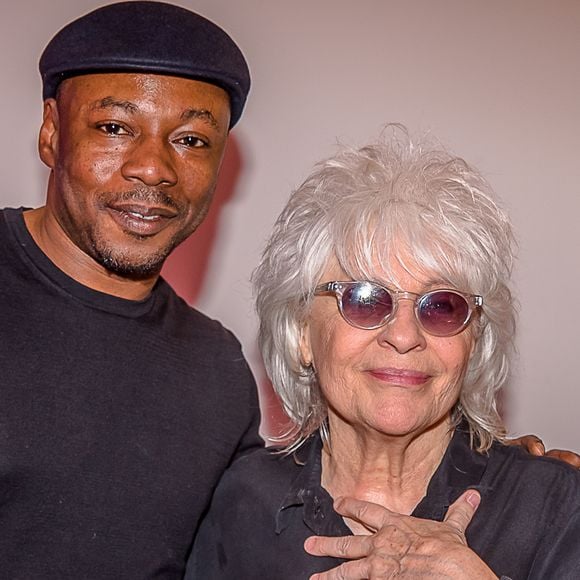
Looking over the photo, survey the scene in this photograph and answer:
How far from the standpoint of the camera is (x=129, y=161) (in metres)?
2.36

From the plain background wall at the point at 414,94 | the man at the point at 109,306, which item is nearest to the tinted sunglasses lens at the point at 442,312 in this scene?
the man at the point at 109,306

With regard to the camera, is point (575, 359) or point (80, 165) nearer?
point (80, 165)

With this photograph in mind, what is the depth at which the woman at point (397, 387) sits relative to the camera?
2.07 meters

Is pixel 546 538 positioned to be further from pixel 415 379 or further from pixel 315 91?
pixel 315 91

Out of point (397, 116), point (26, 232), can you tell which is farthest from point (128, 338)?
point (397, 116)

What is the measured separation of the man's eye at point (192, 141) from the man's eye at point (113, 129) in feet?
0.42

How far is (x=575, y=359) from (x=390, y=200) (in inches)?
56.2

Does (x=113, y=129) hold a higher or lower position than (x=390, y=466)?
higher

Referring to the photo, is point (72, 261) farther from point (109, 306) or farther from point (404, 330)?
point (404, 330)

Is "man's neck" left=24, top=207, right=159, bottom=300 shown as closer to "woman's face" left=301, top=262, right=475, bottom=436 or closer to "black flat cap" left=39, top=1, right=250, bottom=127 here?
"black flat cap" left=39, top=1, right=250, bottom=127

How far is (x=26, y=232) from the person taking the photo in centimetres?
244

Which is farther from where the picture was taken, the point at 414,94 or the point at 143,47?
the point at 414,94

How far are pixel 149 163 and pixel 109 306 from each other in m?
0.34

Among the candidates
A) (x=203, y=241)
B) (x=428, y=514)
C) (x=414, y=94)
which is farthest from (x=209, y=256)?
(x=428, y=514)
